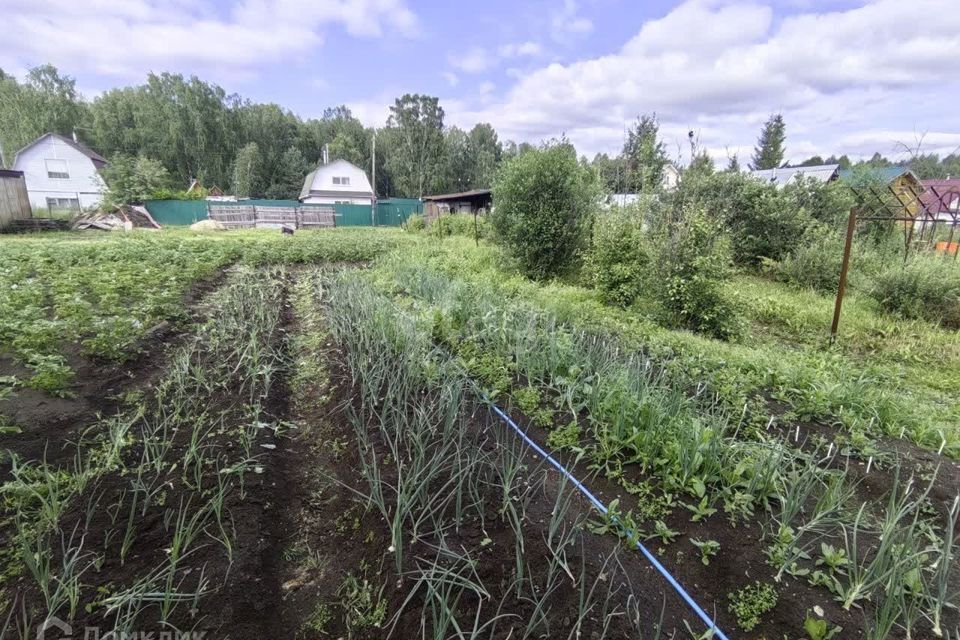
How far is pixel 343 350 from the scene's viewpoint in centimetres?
393

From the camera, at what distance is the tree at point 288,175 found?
43469mm

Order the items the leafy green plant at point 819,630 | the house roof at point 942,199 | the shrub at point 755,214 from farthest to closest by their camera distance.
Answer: the shrub at point 755,214 < the house roof at point 942,199 < the leafy green plant at point 819,630

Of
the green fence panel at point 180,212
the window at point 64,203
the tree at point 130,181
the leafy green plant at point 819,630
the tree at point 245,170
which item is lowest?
the leafy green plant at point 819,630

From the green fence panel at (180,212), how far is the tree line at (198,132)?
8546mm

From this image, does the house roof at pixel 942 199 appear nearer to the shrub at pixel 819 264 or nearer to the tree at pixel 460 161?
the shrub at pixel 819 264

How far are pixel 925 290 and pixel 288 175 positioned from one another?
48.5 metres

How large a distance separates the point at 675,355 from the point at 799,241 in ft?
26.7

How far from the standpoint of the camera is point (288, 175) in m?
43.8

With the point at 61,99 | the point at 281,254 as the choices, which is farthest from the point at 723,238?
the point at 61,99

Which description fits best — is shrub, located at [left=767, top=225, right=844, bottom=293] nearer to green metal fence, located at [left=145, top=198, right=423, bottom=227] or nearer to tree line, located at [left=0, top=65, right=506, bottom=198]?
green metal fence, located at [left=145, top=198, right=423, bottom=227]

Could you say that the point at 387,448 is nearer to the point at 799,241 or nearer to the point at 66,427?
the point at 66,427

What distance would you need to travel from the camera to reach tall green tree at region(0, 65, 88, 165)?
104 ft

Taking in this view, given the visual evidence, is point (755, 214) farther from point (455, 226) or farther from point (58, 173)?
point (58, 173)

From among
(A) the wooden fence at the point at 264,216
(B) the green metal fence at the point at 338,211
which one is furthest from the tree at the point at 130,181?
(A) the wooden fence at the point at 264,216
